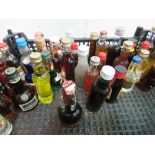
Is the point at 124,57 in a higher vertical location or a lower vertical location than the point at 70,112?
higher

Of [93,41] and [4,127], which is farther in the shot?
[93,41]

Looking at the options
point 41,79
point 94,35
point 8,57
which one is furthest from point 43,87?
point 94,35

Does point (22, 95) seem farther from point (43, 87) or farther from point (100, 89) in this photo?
point (100, 89)

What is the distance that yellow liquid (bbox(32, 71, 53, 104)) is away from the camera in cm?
45

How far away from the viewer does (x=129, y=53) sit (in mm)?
495

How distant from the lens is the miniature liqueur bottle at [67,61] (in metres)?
0.45

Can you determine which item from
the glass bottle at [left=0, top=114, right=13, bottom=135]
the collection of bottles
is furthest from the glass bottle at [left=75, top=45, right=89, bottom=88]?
the glass bottle at [left=0, top=114, right=13, bottom=135]

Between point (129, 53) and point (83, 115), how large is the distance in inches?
10.2

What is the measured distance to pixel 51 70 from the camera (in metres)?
A: 0.52

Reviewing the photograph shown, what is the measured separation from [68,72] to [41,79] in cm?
11

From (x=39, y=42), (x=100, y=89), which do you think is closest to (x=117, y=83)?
(x=100, y=89)

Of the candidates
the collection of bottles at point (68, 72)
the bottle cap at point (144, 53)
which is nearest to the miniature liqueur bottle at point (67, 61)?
the collection of bottles at point (68, 72)

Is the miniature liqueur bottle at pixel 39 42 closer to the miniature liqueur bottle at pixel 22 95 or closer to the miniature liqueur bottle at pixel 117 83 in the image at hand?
the miniature liqueur bottle at pixel 22 95

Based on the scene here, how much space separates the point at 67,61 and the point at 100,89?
0.51 feet
